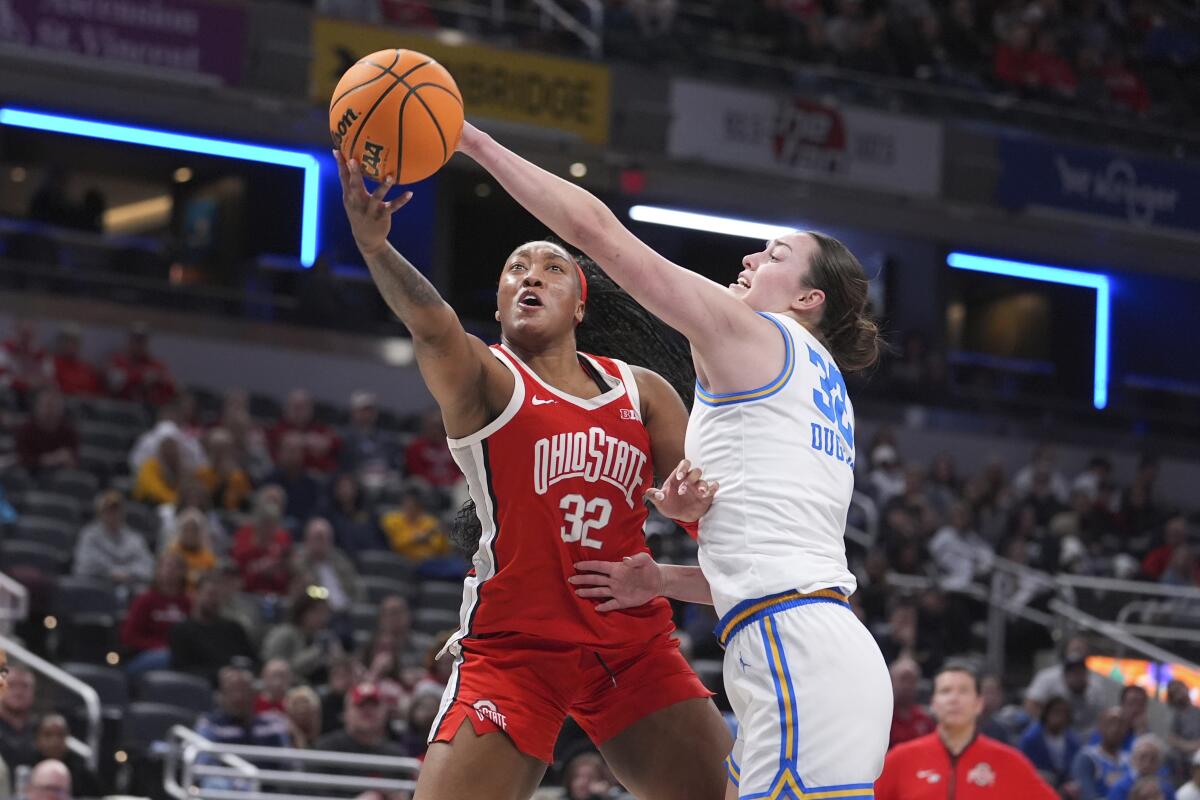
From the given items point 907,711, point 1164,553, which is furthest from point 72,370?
point 1164,553

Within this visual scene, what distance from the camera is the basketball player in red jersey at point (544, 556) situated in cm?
469

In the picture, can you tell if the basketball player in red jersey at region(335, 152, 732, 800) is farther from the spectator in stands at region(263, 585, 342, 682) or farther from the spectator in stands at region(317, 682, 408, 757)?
the spectator in stands at region(263, 585, 342, 682)

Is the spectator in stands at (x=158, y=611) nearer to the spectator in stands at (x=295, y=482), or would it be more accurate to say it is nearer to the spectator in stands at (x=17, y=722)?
the spectator in stands at (x=17, y=722)

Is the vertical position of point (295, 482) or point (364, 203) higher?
point (364, 203)

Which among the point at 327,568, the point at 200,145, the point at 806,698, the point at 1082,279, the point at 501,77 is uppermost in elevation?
the point at 501,77

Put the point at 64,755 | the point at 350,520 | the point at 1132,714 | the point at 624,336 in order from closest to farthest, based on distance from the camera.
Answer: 1. the point at 624,336
2. the point at 64,755
3. the point at 1132,714
4. the point at 350,520

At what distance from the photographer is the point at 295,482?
46.1 ft

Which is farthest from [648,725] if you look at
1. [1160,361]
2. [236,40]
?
[1160,361]

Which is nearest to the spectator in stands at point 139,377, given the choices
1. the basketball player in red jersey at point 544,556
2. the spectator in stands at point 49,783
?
the spectator in stands at point 49,783

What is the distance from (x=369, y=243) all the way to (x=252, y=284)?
15605 millimetres

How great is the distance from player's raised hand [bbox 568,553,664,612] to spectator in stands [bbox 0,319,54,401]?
1112 cm

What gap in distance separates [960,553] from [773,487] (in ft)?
40.5

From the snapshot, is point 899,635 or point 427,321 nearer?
point 427,321

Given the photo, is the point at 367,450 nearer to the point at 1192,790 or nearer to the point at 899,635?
the point at 899,635
